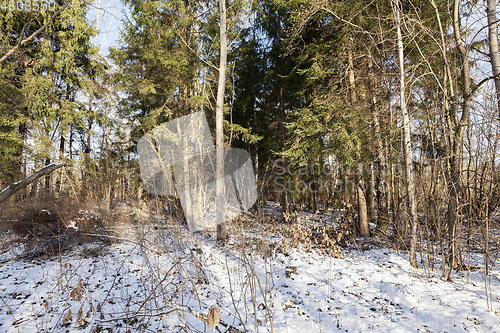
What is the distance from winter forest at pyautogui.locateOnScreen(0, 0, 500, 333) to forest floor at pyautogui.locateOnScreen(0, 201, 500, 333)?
4 cm

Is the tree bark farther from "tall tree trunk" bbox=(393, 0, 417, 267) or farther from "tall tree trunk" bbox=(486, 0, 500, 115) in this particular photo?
"tall tree trunk" bbox=(486, 0, 500, 115)

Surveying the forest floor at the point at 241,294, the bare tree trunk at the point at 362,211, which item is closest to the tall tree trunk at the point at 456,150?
the forest floor at the point at 241,294

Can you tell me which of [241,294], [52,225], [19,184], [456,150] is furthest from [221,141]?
[19,184]

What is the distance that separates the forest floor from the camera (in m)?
3.20

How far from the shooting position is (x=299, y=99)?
1034 cm

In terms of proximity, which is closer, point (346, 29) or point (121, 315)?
point (121, 315)

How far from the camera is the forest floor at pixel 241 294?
320cm

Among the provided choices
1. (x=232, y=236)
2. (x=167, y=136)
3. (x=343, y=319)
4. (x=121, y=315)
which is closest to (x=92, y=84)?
(x=167, y=136)

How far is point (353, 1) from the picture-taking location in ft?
24.7

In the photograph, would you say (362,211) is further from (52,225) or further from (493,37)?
(52,225)

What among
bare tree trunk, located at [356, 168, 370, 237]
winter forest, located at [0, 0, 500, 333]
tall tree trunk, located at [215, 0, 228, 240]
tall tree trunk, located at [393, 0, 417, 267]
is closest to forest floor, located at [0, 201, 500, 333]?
winter forest, located at [0, 0, 500, 333]

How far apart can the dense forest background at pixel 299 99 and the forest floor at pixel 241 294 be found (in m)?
1.10

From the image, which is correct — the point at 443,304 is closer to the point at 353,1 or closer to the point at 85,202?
the point at 353,1

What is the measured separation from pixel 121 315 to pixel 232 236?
466 cm
